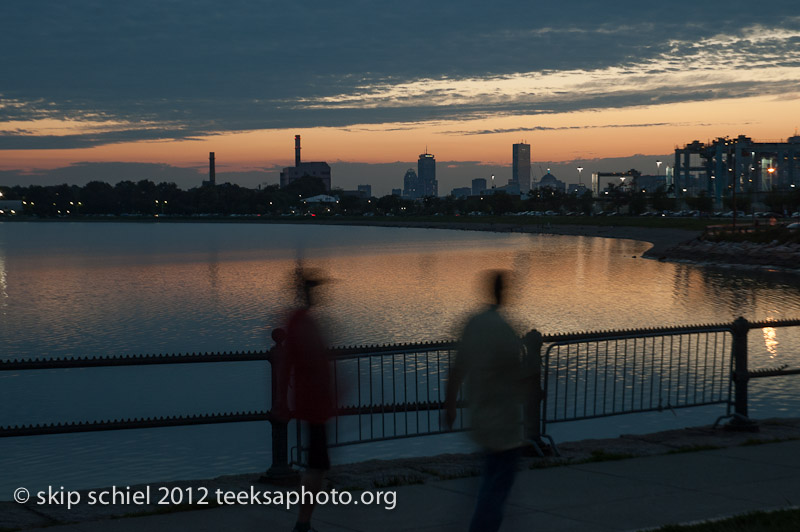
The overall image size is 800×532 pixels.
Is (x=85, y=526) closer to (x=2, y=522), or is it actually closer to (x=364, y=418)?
(x=2, y=522)

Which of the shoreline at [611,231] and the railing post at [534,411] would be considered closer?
the railing post at [534,411]

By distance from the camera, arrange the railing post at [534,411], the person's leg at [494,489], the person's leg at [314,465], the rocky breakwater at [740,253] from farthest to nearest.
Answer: the rocky breakwater at [740,253], the railing post at [534,411], the person's leg at [314,465], the person's leg at [494,489]

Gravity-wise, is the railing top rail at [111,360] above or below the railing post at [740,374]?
above

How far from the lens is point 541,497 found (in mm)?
7387

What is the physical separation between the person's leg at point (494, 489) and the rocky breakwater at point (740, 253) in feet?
197

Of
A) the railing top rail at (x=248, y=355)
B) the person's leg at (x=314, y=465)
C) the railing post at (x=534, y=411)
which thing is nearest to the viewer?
the person's leg at (x=314, y=465)

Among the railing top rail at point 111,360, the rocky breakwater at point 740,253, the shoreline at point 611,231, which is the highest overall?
the railing top rail at point 111,360

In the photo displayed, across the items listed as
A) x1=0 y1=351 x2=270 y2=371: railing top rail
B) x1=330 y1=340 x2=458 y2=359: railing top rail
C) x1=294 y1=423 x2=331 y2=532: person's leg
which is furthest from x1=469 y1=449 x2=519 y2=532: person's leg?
x1=330 y1=340 x2=458 y2=359: railing top rail

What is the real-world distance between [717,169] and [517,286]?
131658mm

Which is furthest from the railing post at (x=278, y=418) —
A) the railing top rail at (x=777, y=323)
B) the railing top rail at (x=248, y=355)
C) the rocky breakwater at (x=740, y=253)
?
the rocky breakwater at (x=740, y=253)

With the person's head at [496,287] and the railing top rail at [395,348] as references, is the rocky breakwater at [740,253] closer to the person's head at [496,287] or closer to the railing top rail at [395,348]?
the railing top rail at [395,348]

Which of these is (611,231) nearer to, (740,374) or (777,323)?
(777,323)

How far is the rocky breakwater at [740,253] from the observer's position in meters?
62.3

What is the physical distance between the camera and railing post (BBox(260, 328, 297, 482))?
7.59m
